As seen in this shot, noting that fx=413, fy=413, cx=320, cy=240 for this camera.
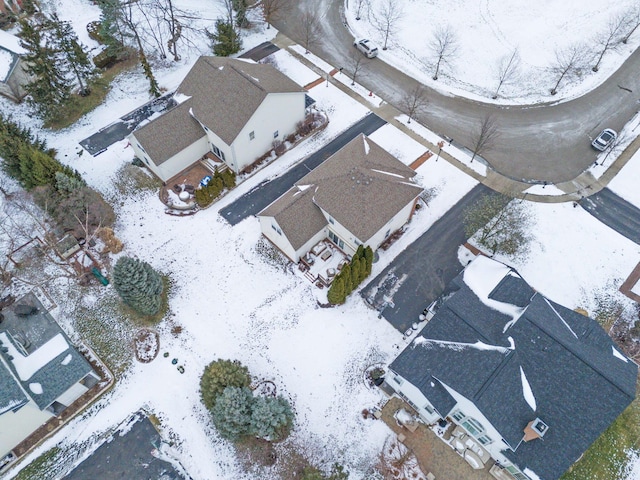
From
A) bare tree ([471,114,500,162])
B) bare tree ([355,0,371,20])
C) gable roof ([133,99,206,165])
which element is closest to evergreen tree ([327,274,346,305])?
gable roof ([133,99,206,165])

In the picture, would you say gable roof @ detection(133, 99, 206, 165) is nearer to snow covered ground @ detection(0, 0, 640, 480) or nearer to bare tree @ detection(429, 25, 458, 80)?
snow covered ground @ detection(0, 0, 640, 480)

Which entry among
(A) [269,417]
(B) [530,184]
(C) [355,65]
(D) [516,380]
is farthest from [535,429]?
(C) [355,65]

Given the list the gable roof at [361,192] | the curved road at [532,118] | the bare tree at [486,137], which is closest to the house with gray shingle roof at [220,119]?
the gable roof at [361,192]

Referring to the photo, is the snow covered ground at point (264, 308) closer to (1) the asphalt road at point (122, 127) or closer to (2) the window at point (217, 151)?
(1) the asphalt road at point (122, 127)

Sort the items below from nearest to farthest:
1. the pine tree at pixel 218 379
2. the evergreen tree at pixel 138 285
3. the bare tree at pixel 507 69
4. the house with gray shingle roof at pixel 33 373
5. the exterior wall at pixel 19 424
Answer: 1. the exterior wall at pixel 19 424
2. the house with gray shingle roof at pixel 33 373
3. the pine tree at pixel 218 379
4. the evergreen tree at pixel 138 285
5. the bare tree at pixel 507 69

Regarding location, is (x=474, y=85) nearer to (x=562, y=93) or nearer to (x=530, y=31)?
(x=562, y=93)

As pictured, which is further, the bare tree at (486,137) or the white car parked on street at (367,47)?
the white car parked on street at (367,47)

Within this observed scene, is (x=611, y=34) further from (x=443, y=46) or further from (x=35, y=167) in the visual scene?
(x=35, y=167)
